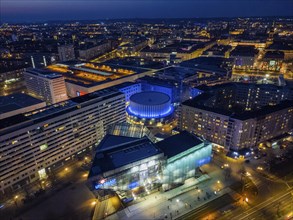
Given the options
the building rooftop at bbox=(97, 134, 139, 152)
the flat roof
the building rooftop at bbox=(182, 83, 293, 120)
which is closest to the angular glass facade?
the building rooftop at bbox=(97, 134, 139, 152)

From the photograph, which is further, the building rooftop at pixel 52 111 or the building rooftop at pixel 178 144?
the building rooftop at pixel 178 144

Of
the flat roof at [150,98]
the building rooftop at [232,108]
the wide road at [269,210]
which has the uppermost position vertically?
the building rooftop at [232,108]

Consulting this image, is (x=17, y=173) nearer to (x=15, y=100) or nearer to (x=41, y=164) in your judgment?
(x=41, y=164)

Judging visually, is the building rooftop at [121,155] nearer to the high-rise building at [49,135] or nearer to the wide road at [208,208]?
the wide road at [208,208]

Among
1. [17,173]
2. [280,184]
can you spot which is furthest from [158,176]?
[17,173]

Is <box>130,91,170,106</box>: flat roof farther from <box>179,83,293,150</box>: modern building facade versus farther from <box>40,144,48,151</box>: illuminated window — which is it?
<box>40,144,48,151</box>: illuminated window

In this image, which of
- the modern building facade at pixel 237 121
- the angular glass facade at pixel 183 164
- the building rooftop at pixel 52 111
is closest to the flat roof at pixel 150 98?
the modern building facade at pixel 237 121

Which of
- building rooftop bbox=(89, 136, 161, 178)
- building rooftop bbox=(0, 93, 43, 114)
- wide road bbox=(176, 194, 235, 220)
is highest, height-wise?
building rooftop bbox=(89, 136, 161, 178)
